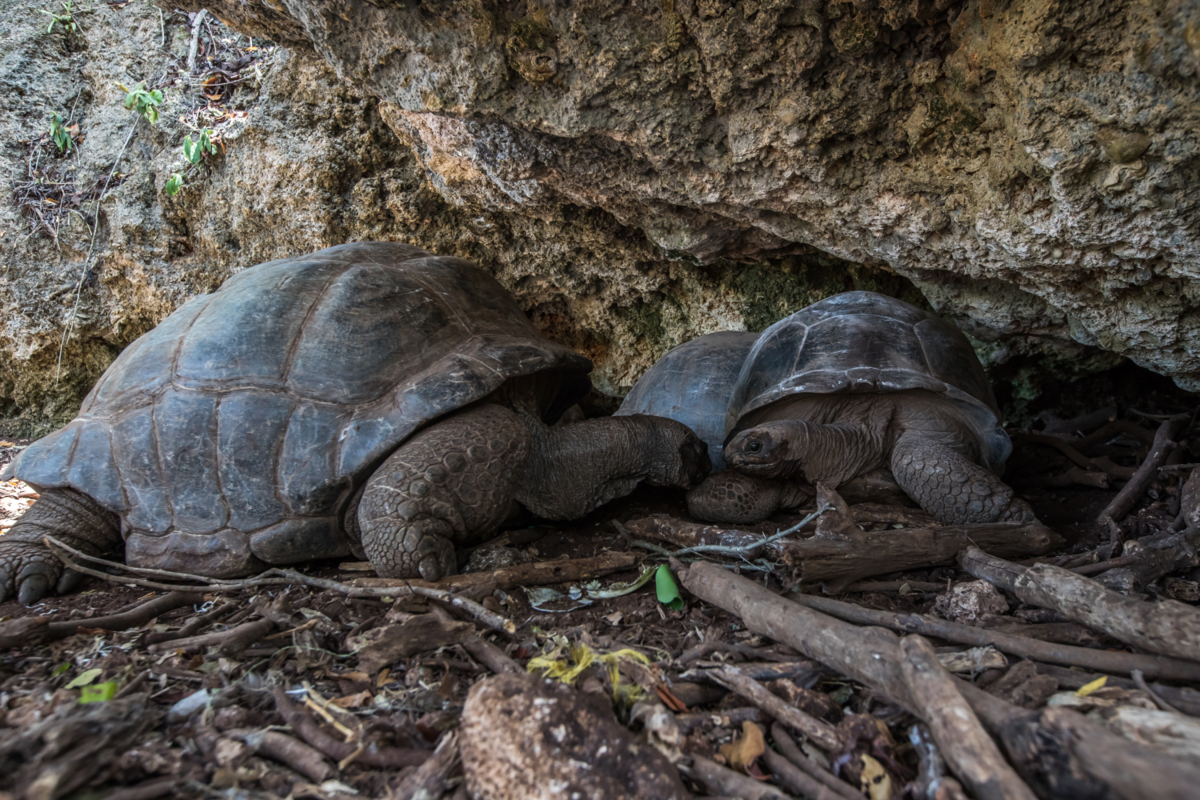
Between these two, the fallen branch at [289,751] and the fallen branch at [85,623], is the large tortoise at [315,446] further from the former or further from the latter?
the fallen branch at [289,751]

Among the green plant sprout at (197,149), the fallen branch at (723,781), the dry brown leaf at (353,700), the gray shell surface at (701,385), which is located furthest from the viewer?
the green plant sprout at (197,149)

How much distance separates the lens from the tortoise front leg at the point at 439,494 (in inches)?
90.6

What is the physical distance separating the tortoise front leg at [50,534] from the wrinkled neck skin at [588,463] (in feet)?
5.65

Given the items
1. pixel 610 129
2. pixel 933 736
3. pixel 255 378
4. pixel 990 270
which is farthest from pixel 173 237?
pixel 933 736

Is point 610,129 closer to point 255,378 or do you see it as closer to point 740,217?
point 740,217

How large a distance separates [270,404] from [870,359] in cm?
251

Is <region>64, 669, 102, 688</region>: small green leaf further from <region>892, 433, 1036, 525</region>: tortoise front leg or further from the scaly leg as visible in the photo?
<region>892, 433, 1036, 525</region>: tortoise front leg

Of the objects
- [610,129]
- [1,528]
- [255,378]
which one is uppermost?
[610,129]

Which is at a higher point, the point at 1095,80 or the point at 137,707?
the point at 1095,80

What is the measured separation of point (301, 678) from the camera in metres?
1.74

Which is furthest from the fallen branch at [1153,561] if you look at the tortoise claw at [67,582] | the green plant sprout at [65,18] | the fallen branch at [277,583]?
the green plant sprout at [65,18]

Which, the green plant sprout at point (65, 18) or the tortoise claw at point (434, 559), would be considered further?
the green plant sprout at point (65, 18)

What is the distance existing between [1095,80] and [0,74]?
698 cm

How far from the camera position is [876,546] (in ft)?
6.70
